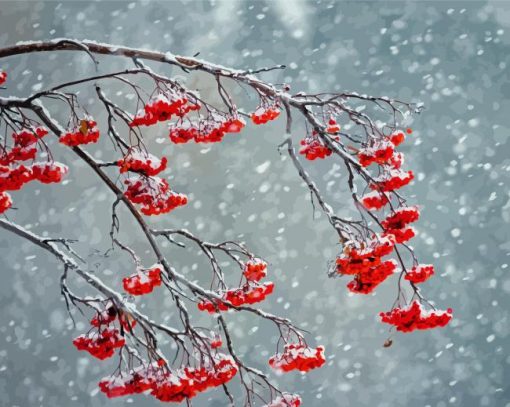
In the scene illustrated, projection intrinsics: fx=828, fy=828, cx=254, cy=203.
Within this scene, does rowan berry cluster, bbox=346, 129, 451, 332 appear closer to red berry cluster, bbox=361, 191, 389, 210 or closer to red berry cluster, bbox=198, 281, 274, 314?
red berry cluster, bbox=361, 191, 389, 210

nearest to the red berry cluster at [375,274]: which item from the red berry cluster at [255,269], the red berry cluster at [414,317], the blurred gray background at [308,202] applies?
the red berry cluster at [414,317]

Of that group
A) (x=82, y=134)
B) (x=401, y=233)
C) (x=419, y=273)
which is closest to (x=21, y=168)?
(x=82, y=134)

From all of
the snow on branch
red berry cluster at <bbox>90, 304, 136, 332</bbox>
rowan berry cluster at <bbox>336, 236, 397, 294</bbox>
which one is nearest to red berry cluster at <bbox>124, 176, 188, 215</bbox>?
the snow on branch

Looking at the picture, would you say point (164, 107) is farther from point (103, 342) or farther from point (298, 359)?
point (298, 359)

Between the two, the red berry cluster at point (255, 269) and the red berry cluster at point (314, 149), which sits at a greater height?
the red berry cluster at point (314, 149)

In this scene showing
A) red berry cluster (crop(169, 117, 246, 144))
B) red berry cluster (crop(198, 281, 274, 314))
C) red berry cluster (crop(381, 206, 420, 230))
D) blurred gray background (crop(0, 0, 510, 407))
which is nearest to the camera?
red berry cluster (crop(381, 206, 420, 230))

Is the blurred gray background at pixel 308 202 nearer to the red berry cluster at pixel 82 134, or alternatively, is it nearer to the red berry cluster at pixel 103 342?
the red berry cluster at pixel 103 342

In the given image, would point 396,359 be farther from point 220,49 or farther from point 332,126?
point 332,126
